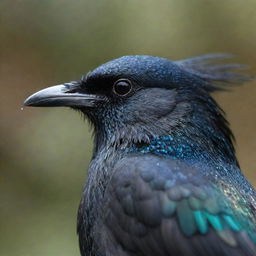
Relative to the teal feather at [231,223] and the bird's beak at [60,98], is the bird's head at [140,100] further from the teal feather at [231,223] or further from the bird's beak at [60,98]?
the teal feather at [231,223]

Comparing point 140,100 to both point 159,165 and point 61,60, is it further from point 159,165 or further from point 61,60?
point 61,60

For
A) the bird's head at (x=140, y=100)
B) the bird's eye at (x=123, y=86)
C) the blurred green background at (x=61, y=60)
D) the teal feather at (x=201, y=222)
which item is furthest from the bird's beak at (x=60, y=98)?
the blurred green background at (x=61, y=60)

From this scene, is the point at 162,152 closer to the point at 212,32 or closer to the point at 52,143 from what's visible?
the point at 52,143

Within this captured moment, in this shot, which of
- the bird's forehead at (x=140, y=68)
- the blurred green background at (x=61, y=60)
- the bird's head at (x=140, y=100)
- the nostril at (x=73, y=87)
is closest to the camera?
the bird's head at (x=140, y=100)

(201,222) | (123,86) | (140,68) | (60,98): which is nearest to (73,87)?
(60,98)

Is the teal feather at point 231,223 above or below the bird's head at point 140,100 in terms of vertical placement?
below

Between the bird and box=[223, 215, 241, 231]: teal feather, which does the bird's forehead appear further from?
box=[223, 215, 241, 231]: teal feather

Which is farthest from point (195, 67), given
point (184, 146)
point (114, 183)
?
point (114, 183)
